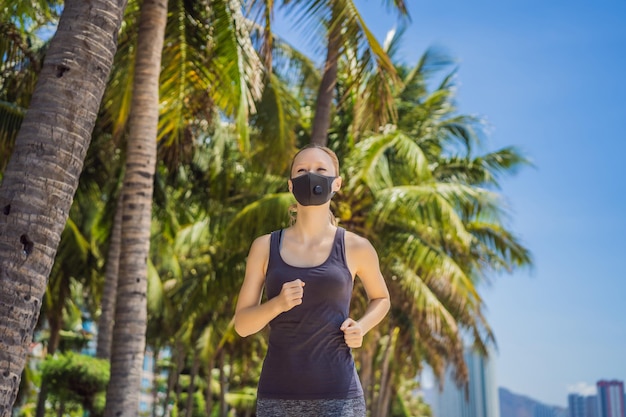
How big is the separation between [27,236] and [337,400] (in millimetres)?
2324

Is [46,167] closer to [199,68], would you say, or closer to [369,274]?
[369,274]

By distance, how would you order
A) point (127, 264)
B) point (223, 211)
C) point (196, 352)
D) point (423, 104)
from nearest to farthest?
point (127, 264), point (223, 211), point (423, 104), point (196, 352)

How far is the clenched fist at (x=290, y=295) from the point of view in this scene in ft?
9.20

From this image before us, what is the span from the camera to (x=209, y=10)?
12094mm

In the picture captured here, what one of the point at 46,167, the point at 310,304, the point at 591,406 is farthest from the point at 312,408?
the point at 591,406

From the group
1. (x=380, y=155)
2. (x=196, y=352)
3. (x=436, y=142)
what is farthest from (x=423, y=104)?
(x=196, y=352)

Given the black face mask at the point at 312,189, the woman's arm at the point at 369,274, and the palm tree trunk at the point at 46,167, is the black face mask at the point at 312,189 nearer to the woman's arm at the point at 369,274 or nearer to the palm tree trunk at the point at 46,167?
the woman's arm at the point at 369,274

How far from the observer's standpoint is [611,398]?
23578 mm

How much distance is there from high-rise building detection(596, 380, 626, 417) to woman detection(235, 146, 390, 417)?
2162cm

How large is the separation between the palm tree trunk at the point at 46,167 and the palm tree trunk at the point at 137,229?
4.37 metres

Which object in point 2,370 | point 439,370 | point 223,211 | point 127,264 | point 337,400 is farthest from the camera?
point 439,370

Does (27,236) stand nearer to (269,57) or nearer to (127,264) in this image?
(127,264)

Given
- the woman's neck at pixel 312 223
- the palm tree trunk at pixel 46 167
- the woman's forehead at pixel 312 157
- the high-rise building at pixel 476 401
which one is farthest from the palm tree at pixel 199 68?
the high-rise building at pixel 476 401

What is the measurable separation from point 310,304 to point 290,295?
14 cm
